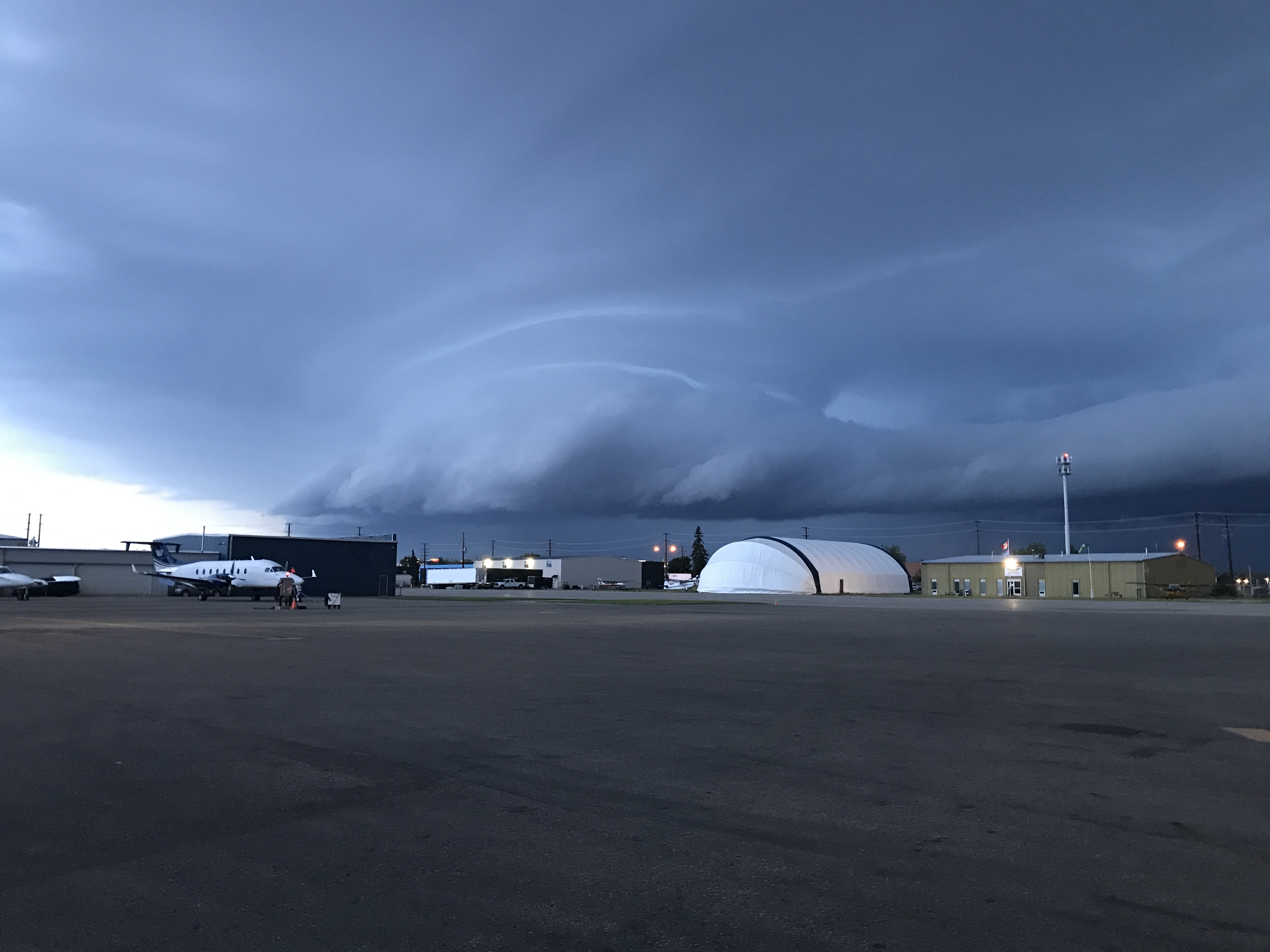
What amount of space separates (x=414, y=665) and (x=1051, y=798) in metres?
12.5

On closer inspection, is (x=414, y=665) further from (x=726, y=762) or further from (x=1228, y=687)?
(x=1228, y=687)

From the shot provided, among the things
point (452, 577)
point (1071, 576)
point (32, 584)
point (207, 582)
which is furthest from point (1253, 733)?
point (452, 577)

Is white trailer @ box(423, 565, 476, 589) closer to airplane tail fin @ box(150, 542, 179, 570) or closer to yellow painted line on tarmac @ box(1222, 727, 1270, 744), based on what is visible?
airplane tail fin @ box(150, 542, 179, 570)

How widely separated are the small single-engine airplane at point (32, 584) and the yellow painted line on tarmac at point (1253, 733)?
63741 mm

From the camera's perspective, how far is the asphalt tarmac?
14.5 feet

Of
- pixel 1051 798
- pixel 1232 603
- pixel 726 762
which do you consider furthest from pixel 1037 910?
pixel 1232 603

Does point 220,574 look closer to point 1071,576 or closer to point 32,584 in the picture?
point 32,584

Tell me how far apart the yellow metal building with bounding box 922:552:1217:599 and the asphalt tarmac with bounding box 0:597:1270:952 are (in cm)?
7984

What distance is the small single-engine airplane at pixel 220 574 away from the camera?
59.9 meters

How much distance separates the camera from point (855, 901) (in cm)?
468

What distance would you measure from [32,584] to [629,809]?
68.5m

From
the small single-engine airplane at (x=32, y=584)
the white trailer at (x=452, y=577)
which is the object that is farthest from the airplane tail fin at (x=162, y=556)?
the white trailer at (x=452, y=577)

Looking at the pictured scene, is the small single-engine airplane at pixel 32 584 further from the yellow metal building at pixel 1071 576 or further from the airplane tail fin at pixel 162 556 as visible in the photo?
the yellow metal building at pixel 1071 576

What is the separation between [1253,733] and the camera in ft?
32.6
